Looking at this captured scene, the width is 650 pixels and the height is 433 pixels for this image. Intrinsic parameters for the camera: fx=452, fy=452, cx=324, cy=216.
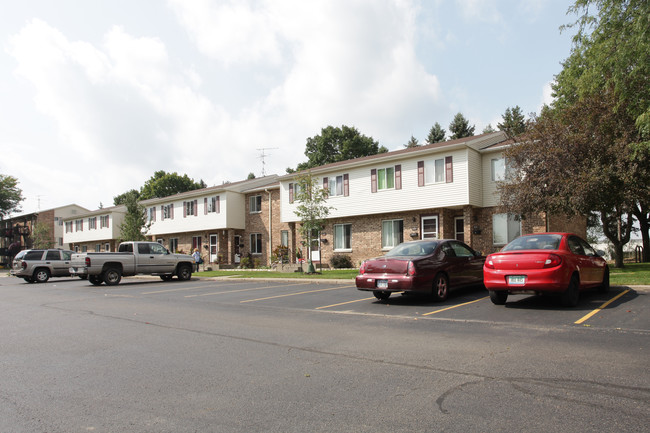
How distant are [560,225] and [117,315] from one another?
20921 millimetres

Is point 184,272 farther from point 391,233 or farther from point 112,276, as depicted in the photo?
point 391,233

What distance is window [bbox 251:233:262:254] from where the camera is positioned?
1389 inches

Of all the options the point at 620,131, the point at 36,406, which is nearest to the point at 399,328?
the point at 36,406

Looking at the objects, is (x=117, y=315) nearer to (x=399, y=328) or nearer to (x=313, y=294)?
(x=313, y=294)

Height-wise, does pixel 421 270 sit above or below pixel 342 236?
below

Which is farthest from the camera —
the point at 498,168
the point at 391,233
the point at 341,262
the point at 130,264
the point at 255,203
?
the point at 255,203

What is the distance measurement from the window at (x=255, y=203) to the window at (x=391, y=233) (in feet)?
40.7

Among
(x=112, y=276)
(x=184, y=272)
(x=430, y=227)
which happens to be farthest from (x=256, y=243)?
(x=430, y=227)

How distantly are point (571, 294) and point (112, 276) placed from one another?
62.2ft

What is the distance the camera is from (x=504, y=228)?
22734 mm

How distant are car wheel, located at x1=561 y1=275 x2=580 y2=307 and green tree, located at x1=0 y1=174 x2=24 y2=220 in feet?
229

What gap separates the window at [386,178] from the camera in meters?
25.7

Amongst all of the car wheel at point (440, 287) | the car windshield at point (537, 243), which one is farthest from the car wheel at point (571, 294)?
the car wheel at point (440, 287)

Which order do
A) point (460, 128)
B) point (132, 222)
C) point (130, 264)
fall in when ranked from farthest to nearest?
point (460, 128), point (132, 222), point (130, 264)
